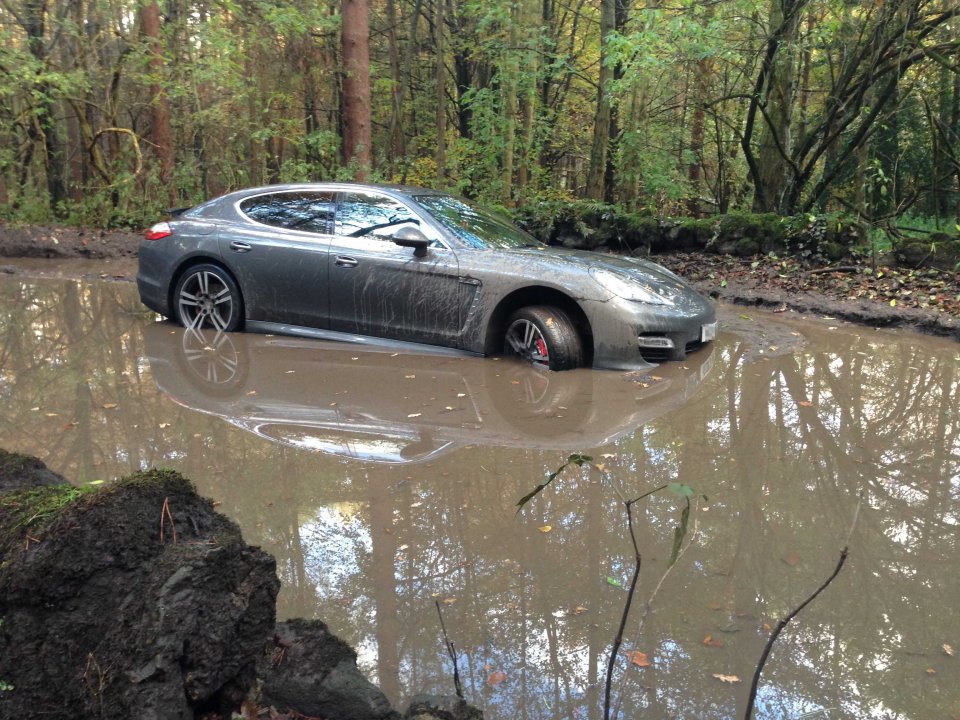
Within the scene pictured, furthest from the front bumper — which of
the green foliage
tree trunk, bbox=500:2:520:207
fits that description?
tree trunk, bbox=500:2:520:207

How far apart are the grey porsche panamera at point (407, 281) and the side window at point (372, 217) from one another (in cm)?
1

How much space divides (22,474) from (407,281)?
4.32 meters

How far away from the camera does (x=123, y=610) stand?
2100 millimetres

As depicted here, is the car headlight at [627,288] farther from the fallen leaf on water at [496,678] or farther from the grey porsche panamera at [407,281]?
the fallen leaf on water at [496,678]

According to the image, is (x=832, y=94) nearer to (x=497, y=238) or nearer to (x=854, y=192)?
(x=854, y=192)

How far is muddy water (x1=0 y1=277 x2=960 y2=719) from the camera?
2709 millimetres

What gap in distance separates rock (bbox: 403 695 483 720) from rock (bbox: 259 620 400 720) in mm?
90

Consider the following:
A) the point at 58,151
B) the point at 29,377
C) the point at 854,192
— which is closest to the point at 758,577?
the point at 29,377

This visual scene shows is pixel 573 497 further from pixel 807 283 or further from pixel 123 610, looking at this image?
pixel 807 283

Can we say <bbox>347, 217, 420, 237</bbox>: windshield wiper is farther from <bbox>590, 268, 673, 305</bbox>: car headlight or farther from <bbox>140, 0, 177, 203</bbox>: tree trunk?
<bbox>140, 0, 177, 203</bbox>: tree trunk

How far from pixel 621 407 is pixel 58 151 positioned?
17403mm

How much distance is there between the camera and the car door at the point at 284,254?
731cm

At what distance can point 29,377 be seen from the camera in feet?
20.7

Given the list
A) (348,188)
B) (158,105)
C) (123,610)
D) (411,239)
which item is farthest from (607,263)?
(158,105)
